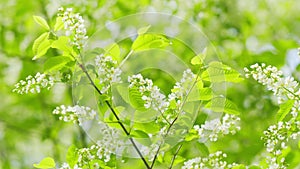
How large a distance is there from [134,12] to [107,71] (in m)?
1.68

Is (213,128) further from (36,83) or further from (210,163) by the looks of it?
(36,83)

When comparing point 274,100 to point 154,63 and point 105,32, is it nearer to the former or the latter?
point 154,63

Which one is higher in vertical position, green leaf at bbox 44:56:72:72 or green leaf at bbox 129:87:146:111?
green leaf at bbox 44:56:72:72

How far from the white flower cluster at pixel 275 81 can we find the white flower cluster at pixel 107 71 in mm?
334

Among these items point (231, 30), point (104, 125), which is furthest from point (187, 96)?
point (231, 30)

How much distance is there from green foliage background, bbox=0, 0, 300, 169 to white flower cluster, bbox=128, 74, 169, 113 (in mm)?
1197

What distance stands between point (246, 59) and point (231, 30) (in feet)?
0.97

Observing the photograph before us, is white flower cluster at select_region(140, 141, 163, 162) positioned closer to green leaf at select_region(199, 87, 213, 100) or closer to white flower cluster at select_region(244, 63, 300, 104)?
green leaf at select_region(199, 87, 213, 100)

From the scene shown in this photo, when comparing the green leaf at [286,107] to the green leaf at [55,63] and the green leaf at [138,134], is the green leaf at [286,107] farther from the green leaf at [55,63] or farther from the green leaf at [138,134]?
the green leaf at [55,63]

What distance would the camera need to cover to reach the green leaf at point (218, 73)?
54.9 inches

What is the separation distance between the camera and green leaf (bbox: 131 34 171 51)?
1413 millimetres

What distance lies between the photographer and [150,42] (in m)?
1.42

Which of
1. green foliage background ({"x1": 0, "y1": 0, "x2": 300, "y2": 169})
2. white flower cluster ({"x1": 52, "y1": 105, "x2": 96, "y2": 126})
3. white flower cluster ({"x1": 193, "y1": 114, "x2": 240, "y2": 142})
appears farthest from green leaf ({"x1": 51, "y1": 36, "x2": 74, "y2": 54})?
green foliage background ({"x1": 0, "y1": 0, "x2": 300, "y2": 169})

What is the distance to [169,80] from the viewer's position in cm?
284
